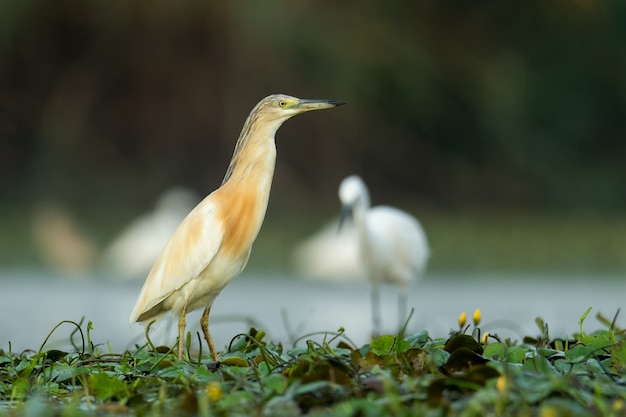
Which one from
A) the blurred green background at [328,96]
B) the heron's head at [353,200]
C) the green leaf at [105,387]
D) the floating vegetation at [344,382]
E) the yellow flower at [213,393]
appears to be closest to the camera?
the floating vegetation at [344,382]

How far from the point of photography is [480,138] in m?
14.7

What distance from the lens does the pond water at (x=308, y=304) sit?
23.8 feet

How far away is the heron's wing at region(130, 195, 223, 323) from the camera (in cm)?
361

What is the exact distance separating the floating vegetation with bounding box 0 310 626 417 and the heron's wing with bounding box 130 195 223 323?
37cm

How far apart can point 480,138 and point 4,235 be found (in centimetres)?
564

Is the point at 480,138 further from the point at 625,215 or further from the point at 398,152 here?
the point at 625,215

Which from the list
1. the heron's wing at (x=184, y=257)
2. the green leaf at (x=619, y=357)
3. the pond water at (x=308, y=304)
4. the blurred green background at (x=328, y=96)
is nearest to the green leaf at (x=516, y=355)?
the green leaf at (x=619, y=357)

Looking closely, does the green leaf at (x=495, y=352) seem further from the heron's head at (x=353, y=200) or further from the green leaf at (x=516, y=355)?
the heron's head at (x=353, y=200)

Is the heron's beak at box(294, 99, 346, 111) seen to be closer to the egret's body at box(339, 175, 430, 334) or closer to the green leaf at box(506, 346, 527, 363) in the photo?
the green leaf at box(506, 346, 527, 363)

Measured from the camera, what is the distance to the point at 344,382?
253cm

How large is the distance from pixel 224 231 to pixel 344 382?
1181mm

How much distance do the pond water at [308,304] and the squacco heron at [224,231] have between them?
2684mm

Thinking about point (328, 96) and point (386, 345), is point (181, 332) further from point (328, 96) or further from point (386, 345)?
point (328, 96)

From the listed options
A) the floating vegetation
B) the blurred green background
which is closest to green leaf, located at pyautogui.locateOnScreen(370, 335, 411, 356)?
the floating vegetation
